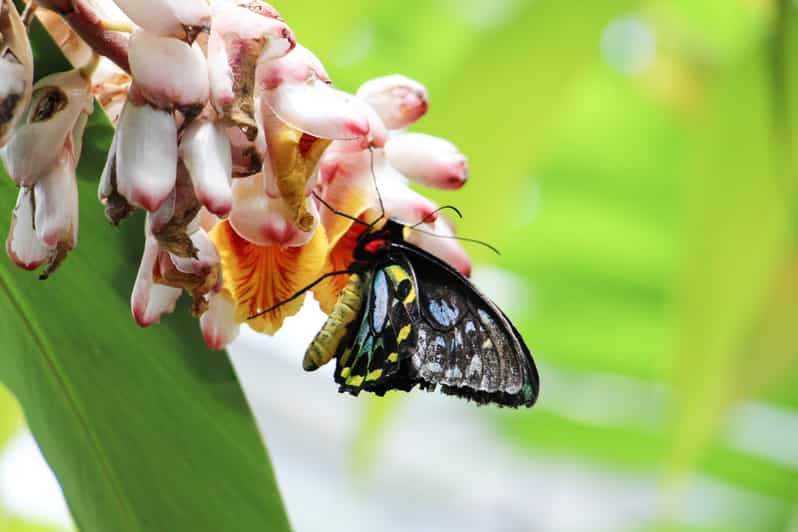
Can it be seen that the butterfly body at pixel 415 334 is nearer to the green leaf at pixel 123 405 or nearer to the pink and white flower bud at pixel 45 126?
the green leaf at pixel 123 405

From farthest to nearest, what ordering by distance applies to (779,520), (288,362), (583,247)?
(779,520) < (288,362) < (583,247)

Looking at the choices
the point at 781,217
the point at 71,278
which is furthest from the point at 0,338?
the point at 781,217

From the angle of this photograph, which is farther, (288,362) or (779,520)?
(779,520)

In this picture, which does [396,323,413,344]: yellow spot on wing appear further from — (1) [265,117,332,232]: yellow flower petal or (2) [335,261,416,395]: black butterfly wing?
(1) [265,117,332,232]: yellow flower petal

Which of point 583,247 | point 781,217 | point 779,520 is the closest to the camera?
point 781,217

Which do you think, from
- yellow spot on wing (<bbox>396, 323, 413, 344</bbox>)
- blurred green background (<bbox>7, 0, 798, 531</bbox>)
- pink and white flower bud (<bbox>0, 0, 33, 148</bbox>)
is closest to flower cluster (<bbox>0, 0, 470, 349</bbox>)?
pink and white flower bud (<bbox>0, 0, 33, 148</bbox>)

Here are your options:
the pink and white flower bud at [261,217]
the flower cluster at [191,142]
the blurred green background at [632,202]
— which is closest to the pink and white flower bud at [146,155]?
the flower cluster at [191,142]

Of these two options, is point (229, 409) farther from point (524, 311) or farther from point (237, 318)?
point (524, 311)
